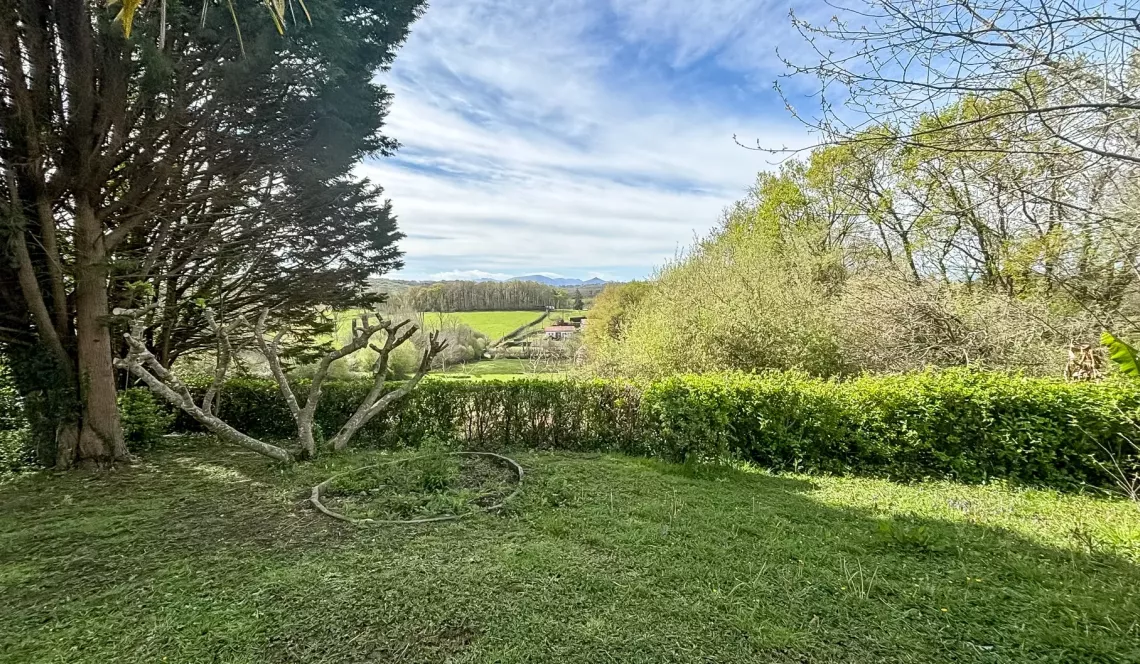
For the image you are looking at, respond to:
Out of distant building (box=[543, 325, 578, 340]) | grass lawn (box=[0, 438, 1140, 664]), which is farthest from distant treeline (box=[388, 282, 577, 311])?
grass lawn (box=[0, 438, 1140, 664])

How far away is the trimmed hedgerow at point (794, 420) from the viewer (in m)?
5.11

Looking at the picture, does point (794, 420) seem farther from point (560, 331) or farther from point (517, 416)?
point (560, 331)

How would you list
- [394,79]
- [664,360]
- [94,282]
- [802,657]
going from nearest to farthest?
[802,657]
[94,282]
[394,79]
[664,360]

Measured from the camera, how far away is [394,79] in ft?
25.6

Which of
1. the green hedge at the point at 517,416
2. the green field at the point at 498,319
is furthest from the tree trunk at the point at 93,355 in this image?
the green field at the point at 498,319

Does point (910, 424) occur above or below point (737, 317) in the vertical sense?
below

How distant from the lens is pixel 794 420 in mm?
5883

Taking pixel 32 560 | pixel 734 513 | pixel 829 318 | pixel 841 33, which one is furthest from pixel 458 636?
pixel 829 318

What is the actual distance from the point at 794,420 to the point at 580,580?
4.21 m

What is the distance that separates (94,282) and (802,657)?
7.80 meters

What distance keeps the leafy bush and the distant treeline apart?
14796 millimetres

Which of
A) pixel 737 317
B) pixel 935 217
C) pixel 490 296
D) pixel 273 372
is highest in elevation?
pixel 935 217

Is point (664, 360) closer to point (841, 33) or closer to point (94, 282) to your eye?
point (841, 33)

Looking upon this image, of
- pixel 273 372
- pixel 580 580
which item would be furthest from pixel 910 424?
pixel 273 372
